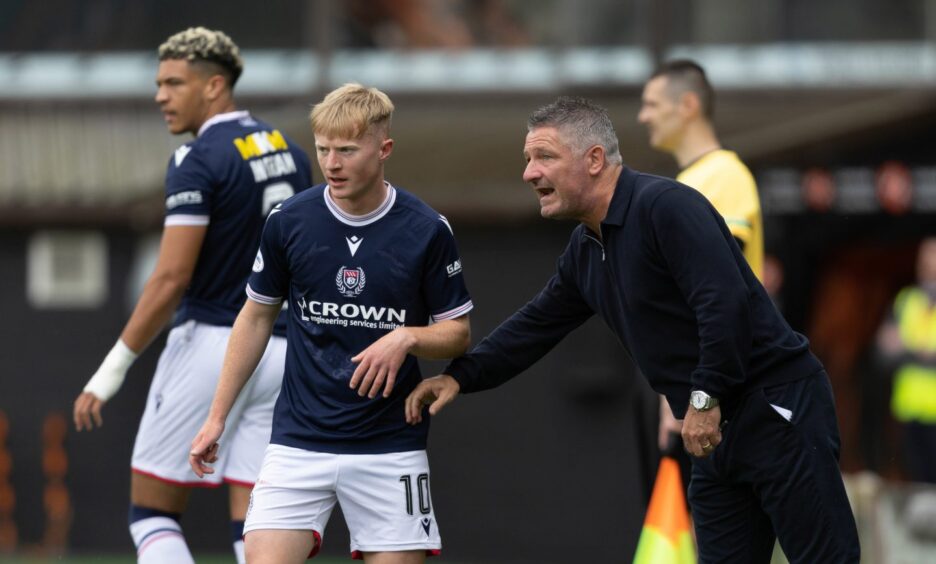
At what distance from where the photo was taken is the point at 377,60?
1417 centimetres

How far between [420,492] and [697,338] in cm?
108

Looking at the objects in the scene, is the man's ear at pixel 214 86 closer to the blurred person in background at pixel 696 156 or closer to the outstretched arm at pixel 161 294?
the outstretched arm at pixel 161 294

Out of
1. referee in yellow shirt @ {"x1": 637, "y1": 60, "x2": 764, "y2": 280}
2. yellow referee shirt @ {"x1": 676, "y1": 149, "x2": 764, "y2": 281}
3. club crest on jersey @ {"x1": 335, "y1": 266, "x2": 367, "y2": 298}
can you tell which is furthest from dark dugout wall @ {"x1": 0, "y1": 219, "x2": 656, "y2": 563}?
club crest on jersey @ {"x1": 335, "y1": 266, "x2": 367, "y2": 298}

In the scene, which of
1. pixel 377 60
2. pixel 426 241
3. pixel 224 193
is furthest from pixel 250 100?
pixel 426 241

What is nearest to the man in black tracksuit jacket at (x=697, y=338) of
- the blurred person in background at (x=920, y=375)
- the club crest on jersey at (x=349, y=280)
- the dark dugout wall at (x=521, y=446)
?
the club crest on jersey at (x=349, y=280)

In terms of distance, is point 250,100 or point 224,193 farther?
point 250,100

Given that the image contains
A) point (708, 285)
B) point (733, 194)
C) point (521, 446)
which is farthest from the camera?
point (521, 446)

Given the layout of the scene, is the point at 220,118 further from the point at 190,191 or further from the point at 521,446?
the point at 521,446

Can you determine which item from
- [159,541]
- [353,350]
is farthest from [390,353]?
[159,541]

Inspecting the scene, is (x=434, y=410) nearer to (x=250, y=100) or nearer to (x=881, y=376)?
(x=250, y=100)

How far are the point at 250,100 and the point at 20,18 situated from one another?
2234 mm

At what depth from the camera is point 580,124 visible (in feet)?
17.7

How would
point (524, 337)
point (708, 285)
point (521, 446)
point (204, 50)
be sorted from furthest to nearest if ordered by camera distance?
point (521, 446) → point (204, 50) → point (524, 337) → point (708, 285)

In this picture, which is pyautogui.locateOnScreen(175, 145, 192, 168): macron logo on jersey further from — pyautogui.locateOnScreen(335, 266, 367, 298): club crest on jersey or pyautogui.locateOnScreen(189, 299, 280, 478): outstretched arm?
pyautogui.locateOnScreen(335, 266, 367, 298): club crest on jersey
